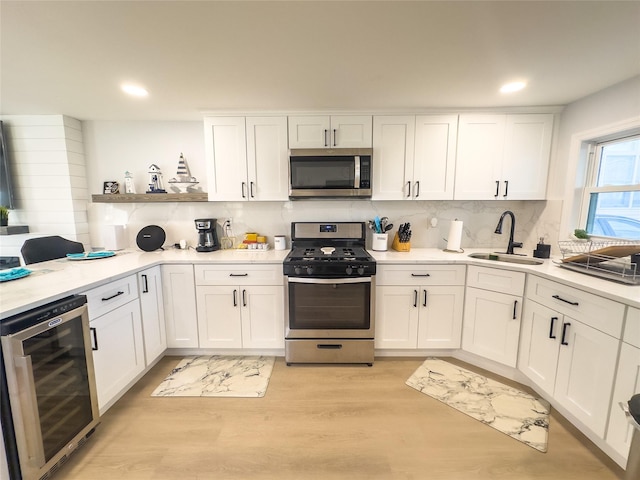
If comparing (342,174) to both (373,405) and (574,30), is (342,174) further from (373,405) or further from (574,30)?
(373,405)

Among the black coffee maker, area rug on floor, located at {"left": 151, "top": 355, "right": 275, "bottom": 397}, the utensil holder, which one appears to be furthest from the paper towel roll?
the black coffee maker

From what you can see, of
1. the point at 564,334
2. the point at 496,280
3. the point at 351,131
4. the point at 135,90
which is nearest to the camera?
the point at 564,334

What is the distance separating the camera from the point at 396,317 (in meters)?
2.36

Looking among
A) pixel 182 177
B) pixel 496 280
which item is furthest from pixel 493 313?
pixel 182 177

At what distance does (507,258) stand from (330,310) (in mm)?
1751

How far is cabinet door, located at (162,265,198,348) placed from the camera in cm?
234

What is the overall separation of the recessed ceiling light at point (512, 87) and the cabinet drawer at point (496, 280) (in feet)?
4.67

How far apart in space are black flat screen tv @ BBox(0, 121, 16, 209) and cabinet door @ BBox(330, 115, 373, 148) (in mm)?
3288

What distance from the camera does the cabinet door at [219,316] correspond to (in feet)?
7.72

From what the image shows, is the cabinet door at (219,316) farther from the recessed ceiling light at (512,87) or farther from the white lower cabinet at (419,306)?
the recessed ceiling light at (512,87)

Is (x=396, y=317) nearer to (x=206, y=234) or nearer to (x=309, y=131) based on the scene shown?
(x=309, y=131)

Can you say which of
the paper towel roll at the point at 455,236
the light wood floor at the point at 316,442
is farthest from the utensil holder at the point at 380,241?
the light wood floor at the point at 316,442

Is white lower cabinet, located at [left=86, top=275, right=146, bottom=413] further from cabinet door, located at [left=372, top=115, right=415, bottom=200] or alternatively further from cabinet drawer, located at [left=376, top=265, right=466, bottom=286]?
cabinet door, located at [left=372, top=115, right=415, bottom=200]

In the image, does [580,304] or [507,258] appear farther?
[507,258]
